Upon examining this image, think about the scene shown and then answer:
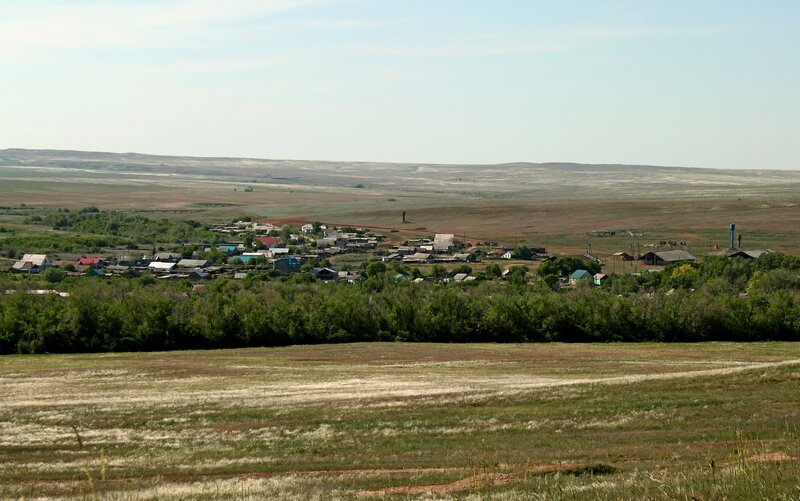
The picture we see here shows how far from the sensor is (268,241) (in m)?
150

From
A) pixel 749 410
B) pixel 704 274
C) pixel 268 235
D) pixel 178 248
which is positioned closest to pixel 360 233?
pixel 268 235

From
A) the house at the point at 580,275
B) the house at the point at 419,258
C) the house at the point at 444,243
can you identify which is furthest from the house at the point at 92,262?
the house at the point at 580,275

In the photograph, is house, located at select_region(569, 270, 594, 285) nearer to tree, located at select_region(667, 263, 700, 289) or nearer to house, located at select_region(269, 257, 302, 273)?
tree, located at select_region(667, 263, 700, 289)

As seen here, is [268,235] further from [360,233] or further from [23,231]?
[23,231]

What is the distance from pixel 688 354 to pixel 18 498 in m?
41.1

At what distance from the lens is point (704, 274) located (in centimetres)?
9419

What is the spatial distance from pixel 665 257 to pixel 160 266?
59.5m

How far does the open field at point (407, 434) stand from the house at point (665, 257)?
246 ft

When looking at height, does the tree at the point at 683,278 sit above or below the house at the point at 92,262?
above

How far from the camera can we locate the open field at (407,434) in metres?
15.5

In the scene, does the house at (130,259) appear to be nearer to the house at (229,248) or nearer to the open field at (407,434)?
the house at (229,248)

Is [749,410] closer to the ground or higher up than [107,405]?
higher up

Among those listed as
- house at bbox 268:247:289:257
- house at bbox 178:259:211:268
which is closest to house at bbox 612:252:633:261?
house at bbox 268:247:289:257

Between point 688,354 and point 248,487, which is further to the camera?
point 688,354
